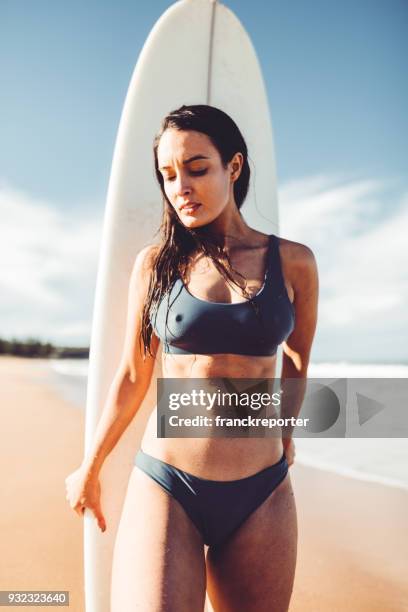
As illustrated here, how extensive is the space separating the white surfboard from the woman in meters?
0.25

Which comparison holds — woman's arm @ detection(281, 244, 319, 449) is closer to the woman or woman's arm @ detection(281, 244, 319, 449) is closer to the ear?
the woman

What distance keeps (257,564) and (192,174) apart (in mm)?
801

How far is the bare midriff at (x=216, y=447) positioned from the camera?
106 centimetres

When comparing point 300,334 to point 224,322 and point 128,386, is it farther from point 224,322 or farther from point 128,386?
point 128,386

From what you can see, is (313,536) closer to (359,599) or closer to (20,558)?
(359,599)

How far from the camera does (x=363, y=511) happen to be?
2.65m

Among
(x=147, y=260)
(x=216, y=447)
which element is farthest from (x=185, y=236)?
(x=216, y=447)

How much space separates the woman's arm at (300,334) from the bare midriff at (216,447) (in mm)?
164

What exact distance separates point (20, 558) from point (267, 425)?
1.49 m

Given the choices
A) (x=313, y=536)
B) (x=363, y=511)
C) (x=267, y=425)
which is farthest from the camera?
(x=363, y=511)

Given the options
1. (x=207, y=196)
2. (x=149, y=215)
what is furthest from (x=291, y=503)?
(x=149, y=215)

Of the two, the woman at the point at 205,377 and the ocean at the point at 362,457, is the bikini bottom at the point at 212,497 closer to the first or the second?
the woman at the point at 205,377

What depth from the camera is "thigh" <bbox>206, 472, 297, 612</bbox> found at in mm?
1046

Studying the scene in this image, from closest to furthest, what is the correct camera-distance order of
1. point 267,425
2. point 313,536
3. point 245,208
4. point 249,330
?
point 249,330, point 267,425, point 245,208, point 313,536
